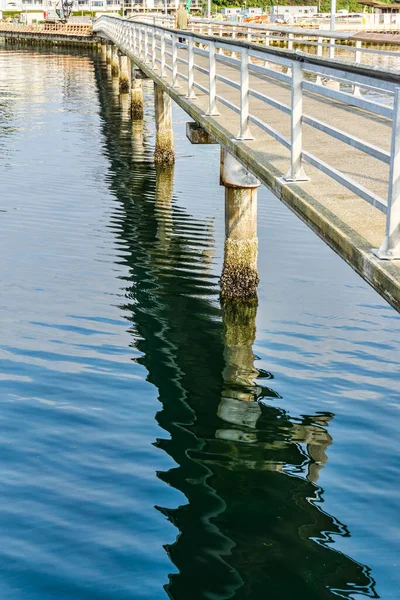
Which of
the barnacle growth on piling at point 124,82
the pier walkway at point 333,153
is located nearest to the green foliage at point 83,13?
the barnacle growth on piling at point 124,82

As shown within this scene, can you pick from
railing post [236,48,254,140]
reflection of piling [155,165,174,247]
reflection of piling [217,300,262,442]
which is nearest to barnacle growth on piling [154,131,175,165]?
reflection of piling [155,165,174,247]

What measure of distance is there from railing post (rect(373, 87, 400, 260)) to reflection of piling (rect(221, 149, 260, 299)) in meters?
6.24

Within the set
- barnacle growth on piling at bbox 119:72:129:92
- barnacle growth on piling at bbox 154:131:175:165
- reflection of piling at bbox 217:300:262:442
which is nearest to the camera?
reflection of piling at bbox 217:300:262:442

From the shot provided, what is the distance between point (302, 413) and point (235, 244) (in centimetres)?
379

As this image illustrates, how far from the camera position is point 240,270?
12.7 meters

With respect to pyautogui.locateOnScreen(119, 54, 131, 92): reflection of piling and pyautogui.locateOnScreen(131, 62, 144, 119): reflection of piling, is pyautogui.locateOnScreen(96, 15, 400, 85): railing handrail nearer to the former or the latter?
pyautogui.locateOnScreen(131, 62, 144, 119): reflection of piling

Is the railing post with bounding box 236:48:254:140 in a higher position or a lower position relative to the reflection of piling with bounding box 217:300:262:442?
higher

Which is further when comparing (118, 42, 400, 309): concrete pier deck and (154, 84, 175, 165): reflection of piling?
(154, 84, 175, 165): reflection of piling

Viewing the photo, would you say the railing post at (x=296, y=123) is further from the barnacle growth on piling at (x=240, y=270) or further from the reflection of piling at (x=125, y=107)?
the reflection of piling at (x=125, y=107)

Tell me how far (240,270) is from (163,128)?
1109cm

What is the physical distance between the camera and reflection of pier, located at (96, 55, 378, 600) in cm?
655

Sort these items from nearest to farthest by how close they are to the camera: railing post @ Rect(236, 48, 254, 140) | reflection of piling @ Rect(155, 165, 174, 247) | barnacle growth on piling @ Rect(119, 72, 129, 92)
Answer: railing post @ Rect(236, 48, 254, 140), reflection of piling @ Rect(155, 165, 174, 247), barnacle growth on piling @ Rect(119, 72, 129, 92)

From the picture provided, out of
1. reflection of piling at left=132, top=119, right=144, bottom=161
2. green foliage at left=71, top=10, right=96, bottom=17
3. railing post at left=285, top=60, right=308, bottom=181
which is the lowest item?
reflection of piling at left=132, top=119, right=144, bottom=161

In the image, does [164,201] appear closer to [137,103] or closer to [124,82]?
[137,103]
